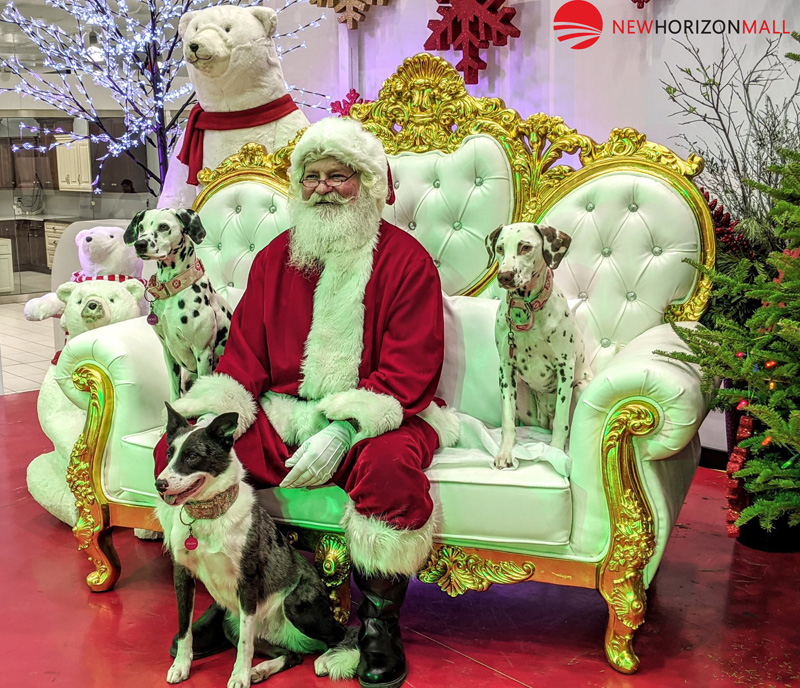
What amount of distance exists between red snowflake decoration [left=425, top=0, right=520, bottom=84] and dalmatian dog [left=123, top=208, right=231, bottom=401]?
232cm

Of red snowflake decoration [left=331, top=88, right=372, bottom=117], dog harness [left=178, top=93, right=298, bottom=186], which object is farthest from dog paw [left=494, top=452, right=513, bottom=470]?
red snowflake decoration [left=331, top=88, right=372, bottom=117]

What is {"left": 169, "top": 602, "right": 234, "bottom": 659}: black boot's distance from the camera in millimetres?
2820

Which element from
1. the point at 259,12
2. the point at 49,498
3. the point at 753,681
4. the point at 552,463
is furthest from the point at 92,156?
the point at 753,681

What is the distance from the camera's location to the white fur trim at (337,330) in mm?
3033

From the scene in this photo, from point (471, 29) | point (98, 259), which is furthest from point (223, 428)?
point (471, 29)

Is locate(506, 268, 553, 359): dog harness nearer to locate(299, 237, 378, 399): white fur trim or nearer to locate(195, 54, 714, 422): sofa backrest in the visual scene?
locate(195, 54, 714, 422): sofa backrest

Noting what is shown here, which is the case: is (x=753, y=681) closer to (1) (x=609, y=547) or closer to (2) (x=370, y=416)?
(1) (x=609, y=547)

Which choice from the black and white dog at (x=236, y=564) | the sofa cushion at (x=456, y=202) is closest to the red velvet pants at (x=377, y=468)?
the black and white dog at (x=236, y=564)

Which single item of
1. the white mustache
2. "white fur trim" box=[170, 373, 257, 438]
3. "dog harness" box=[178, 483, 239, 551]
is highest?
the white mustache

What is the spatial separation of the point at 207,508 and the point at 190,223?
1.11m

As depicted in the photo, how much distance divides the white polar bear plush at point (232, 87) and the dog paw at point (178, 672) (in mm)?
2465

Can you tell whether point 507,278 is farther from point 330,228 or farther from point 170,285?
point 170,285

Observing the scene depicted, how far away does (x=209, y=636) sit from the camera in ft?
9.32

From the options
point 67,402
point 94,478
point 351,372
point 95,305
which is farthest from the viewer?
point 67,402
